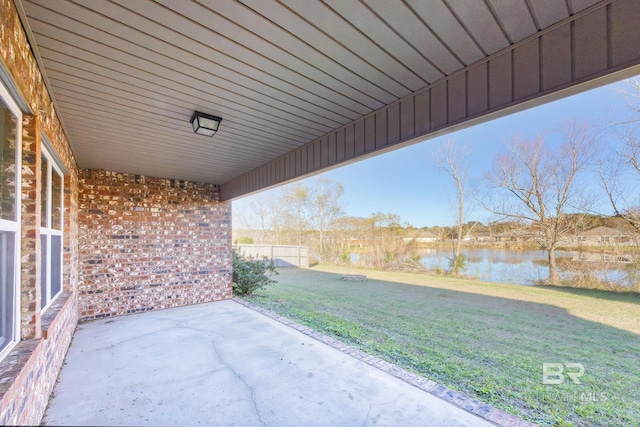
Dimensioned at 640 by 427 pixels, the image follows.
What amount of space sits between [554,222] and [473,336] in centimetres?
707

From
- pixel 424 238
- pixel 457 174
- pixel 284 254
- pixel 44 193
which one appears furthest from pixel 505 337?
pixel 284 254

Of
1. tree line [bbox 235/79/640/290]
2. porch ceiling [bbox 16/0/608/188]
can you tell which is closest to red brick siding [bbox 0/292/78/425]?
porch ceiling [bbox 16/0/608/188]

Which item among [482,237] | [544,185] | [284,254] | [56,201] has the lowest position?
[284,254]

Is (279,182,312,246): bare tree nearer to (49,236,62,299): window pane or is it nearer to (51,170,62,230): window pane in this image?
(51,170,62,230): window pane

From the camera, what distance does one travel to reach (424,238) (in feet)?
40.2

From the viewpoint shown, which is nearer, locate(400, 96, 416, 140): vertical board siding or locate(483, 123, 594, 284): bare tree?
locate(400, 96, 416, 140): vertical board siding

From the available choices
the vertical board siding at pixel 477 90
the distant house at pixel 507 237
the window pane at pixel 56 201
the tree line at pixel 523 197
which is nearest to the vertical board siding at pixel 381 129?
the vertical board siding at pixel 477 90

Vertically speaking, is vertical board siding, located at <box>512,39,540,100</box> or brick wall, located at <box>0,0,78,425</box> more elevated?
vertical board siding, located at <box>512,39,540,100</box>

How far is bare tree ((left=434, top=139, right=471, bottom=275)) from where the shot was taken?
1156cm

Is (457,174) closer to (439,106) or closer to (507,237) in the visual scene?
(507,237)

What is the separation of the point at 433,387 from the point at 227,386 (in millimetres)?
1829

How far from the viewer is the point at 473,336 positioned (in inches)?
153

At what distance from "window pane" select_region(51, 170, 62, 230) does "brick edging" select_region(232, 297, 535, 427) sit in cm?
325

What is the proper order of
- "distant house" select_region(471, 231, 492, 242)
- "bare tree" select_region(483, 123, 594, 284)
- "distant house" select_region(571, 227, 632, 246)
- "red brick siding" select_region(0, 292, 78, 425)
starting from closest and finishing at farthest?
1. "red brick siding" select_region(0, 292, 78, 425)
2. "distant house" select_region(571, 227, 632, 246)
3. "bare tree" select_region(483, 123, 594, 284)
4. "distant house" select_region(471, 231, 492, 242)
